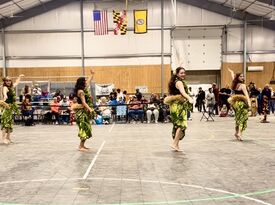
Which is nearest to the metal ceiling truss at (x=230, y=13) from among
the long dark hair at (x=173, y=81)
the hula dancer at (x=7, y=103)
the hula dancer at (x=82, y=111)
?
the hula dancer at (x=7, y=103)

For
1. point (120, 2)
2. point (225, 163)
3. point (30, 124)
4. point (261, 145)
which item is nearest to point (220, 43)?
point (120, 2)

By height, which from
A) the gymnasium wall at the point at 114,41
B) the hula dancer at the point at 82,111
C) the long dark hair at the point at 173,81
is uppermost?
the gymnasium wall at the point at 114,41

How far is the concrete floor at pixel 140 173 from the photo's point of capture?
5.17 metres

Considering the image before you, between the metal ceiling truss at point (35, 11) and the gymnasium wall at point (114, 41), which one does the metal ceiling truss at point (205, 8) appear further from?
the gymnasium wall at point (114, 41)

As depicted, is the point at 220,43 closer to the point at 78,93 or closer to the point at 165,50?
the point at 165,50

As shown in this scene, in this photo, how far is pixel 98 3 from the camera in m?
28.2

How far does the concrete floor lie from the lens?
5.17 metres

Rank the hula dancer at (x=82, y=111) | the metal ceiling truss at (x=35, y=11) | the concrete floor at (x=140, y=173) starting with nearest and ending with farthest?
the concrete floor at (x=140, y=173)
the hula dancer at (x=82, y=111)
the metal ceiling truss at (x=35, y=11)

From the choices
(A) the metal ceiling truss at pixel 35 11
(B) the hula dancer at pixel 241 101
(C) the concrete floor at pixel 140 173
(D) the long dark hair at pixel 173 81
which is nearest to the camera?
(C) the concrete floor at pixel 140 173

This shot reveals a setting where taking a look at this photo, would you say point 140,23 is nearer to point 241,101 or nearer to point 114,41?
point 114,41

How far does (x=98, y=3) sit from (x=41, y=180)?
2355 centimetres

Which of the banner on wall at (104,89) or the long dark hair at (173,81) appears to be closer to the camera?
the long dark hair at (173,81)

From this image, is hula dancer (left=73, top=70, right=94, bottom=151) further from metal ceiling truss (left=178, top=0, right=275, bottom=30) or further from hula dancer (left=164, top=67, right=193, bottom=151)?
metal ceiling truss (left=178, top=0, right=275, bottom=30)

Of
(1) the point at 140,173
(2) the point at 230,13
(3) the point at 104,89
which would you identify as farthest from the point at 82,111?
(2) the point at 230,13
